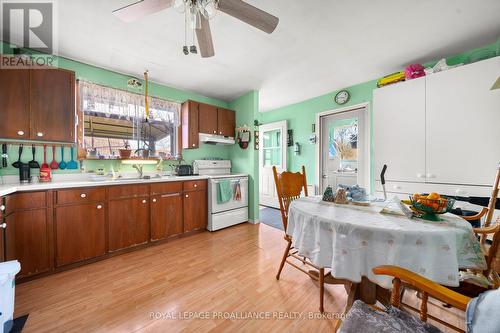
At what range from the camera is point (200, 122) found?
3.42 metres

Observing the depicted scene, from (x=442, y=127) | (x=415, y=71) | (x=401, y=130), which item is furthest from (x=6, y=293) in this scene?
(x=415, y=71)

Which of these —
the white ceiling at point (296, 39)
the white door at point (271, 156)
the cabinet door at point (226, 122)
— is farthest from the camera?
the white door at point (271, 156)

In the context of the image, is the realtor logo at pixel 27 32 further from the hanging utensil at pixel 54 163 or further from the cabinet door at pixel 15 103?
the hanging utensil at pixel 54 163

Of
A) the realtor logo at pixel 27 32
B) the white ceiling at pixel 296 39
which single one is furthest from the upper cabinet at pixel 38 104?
the white ceiling at pixel 296 39

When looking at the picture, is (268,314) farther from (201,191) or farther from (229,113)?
(229,113)

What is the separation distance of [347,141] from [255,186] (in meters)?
1.92

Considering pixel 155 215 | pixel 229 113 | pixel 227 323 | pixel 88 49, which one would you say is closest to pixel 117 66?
pixel 88 49

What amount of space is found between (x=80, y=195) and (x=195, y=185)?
1.39 m

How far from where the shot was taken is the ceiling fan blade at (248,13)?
129 cm

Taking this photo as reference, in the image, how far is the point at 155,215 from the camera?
2.60 meters

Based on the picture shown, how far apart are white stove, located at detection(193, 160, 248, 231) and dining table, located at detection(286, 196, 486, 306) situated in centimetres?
206

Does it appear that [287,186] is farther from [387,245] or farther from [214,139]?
[214,139]

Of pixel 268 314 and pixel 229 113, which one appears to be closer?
pixel 268 314

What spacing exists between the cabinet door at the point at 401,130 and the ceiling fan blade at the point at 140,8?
2.81 m
